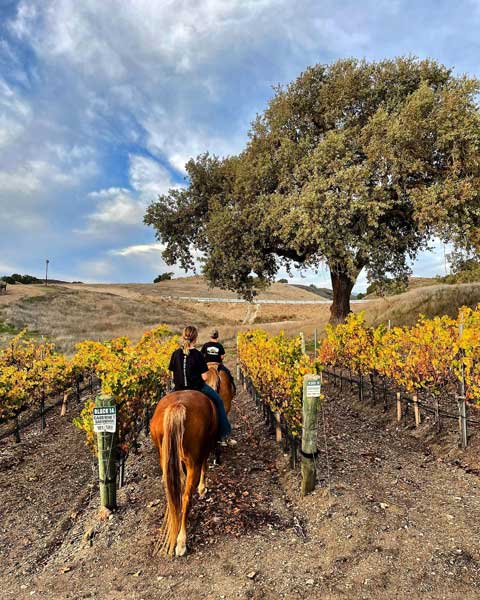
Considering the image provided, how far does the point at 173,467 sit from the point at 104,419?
63.5 inches

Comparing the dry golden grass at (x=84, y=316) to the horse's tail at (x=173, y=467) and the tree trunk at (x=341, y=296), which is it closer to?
the tree trunk at (x=341, y=296)

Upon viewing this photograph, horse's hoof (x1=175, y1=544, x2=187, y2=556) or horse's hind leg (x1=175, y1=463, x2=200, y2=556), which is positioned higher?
horse's hind leg (x1=175, y1=463, x2=200, y2=556)

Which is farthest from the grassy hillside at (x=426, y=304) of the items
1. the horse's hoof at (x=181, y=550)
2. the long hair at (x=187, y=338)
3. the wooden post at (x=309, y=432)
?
the horse's hoof at (x=181, y=550)

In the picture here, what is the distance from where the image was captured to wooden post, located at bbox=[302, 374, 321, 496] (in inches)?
252

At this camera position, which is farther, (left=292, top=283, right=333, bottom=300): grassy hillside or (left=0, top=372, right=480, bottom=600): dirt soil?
(left=292, top=283, right=333, bottom=300): grassy hillside

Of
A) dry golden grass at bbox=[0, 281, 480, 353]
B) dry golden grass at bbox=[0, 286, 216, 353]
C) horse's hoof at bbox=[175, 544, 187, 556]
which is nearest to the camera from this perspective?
horse's hoof at bbox=[175, 544, 187, 556]

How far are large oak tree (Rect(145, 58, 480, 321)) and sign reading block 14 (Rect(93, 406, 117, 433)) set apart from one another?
14948 mm

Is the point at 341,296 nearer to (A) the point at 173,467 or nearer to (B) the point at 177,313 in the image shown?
(A) the point at 173,467

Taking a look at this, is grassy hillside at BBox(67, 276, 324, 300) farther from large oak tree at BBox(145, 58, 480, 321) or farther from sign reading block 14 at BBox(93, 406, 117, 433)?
sign reading block 14 at BBox(93, 406, 117, 433)

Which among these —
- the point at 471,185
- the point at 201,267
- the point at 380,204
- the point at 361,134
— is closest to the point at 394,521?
the point at 380,204

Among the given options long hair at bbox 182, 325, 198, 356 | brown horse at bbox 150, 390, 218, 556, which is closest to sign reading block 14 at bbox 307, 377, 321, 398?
brown horse at bbox 150, 390, 218, 556

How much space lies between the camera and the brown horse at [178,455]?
4980 mm

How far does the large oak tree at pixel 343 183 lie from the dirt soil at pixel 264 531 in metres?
13.4

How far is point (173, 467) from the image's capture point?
5.03m
